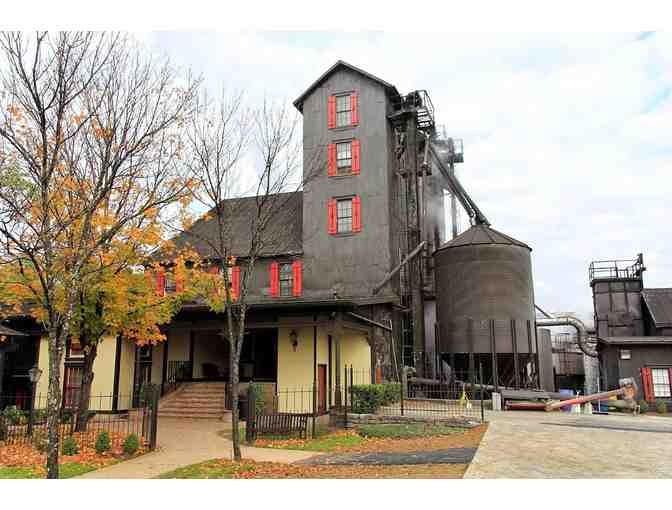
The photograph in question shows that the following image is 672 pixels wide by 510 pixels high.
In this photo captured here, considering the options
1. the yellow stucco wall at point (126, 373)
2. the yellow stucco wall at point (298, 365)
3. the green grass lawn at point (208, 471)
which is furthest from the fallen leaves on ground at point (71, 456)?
the yellow stucco wall at point (298, 365)

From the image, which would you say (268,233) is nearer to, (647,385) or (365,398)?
(365,398)

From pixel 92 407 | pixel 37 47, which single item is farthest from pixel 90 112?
pixel 92 407

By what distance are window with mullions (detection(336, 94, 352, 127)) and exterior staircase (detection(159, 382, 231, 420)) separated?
13325 mm

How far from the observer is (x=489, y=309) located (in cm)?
2495

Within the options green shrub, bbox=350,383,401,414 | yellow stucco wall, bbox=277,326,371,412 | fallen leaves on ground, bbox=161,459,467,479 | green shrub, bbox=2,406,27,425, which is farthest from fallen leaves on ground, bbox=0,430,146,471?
yellow stucco wall, bbox=277,326,371,412

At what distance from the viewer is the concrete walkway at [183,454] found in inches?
419

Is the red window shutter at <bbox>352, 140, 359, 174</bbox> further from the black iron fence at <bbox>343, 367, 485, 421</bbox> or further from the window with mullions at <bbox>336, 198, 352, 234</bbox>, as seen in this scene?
the black iron fence at <bbox>343, 367, 485, 421</bbox>

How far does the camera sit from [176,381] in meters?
21.9

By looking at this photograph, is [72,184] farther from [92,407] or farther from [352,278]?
[352,278]

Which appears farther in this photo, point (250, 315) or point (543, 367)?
point (543, 367)

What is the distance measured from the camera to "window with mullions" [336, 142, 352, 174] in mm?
25672

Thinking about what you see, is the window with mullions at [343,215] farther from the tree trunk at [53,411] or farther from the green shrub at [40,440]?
the tree trunk at [53,411]

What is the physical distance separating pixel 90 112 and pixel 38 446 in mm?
8296

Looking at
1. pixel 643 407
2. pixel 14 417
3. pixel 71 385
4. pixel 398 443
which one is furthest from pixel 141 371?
pixel 643 407
